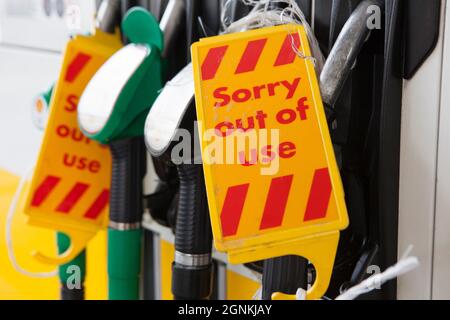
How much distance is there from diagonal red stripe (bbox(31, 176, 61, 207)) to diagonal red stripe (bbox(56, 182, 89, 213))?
1.0 inches

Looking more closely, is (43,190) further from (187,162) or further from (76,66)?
(187,162)

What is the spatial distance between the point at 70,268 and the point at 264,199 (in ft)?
1.69

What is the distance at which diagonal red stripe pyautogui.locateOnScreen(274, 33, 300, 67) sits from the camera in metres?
0.59

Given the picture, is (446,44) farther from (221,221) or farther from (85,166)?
(85,166)

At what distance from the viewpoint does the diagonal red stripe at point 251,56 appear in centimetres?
59

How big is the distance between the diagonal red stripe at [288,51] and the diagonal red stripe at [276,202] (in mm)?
102

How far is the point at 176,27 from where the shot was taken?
2.75 feet

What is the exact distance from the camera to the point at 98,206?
978 mm

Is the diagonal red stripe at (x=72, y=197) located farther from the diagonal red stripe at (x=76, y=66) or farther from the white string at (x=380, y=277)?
the white string at (x=380, y=277)

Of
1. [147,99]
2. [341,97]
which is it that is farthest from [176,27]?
[341,97]

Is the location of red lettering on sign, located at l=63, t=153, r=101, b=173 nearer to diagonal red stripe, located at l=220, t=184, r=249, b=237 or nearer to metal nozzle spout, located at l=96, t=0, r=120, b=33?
metal nozzle spout, located at l=96, t=0, r=120, b=33

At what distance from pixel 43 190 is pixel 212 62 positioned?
431mm

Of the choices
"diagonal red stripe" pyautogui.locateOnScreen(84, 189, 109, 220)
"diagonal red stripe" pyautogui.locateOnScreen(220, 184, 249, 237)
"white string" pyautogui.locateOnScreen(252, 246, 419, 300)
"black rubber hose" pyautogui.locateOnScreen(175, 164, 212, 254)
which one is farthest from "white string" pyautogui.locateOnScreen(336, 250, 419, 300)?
"diagonal red stripe" pyautogui.locateOnScreen(84, 189, 109, 220)

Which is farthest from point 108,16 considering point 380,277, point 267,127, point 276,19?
point 380,277
